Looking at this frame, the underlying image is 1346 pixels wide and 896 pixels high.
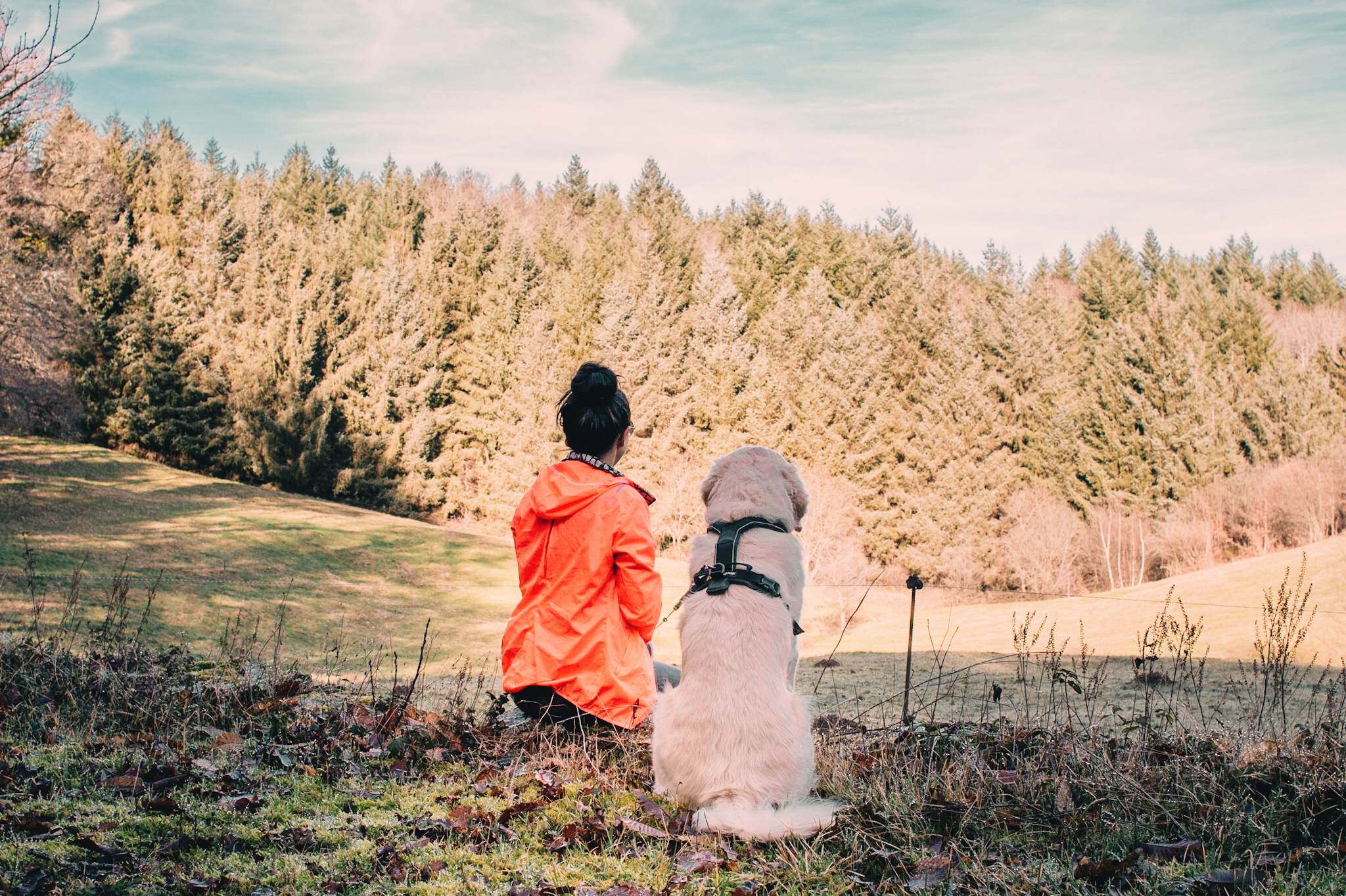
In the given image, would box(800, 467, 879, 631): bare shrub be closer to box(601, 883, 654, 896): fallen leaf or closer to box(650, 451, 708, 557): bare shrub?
box(650, 451, 708, 557): bare shrub

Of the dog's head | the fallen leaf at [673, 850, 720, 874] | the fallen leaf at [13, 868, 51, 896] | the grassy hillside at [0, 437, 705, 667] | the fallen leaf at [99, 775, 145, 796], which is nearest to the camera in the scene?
the fallen leaf at [13, 868, 51, 896]

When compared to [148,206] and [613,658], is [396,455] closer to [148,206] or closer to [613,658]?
[148,206]

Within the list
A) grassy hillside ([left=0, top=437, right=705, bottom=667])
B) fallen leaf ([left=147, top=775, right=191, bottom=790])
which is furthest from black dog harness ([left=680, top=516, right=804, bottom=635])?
grassy hillside ([left=0, top=437, right=705, bottom=667])

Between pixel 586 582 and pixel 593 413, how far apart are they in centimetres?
74

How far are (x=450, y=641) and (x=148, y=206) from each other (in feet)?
108

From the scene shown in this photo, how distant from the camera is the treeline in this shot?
104 feet

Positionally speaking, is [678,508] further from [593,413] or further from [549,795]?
[549,795]

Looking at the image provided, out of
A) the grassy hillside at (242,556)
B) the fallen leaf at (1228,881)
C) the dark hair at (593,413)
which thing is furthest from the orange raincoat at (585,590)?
the grassy hillside at (242,556)

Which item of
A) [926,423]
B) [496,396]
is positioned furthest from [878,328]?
[496,396]

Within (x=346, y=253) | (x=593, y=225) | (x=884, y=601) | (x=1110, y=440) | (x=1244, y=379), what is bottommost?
(x=884, y=601)

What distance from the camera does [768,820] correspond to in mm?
2949

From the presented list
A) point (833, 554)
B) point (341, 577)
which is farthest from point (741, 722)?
point (833, 554)

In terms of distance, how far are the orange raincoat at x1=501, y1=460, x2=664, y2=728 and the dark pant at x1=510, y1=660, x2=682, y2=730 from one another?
0.04 meters

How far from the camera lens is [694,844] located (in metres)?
2.95
